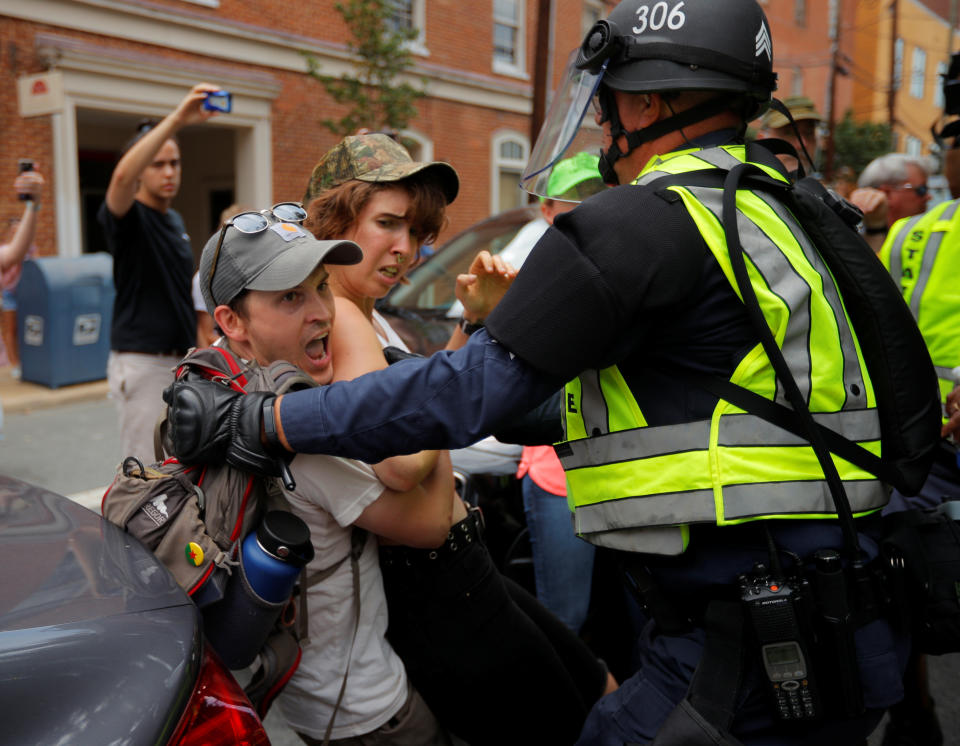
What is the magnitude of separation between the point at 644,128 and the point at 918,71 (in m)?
42.2

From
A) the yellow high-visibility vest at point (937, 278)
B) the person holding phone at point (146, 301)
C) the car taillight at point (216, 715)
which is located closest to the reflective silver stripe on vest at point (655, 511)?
the car taillight at point (216, 715)

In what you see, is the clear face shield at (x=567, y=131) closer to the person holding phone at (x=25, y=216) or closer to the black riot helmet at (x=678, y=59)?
the black riot helmet at (x=678, y=59)

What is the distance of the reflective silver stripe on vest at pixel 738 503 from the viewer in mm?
1461

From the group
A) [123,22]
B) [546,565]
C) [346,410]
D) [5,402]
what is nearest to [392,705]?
[346,410]

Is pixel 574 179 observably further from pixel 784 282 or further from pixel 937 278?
pixel 937 278

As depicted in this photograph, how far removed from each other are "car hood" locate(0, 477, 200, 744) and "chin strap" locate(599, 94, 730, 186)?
1.20 meters

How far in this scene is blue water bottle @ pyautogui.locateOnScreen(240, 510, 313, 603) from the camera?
148cm

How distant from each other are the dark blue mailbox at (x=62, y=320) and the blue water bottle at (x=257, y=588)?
949 cm

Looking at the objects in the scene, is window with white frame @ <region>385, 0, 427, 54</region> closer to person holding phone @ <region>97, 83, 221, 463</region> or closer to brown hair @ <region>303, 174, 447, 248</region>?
person holding phone @ <region>97, 83, 221, 463</region>

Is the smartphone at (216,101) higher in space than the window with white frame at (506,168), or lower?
lower

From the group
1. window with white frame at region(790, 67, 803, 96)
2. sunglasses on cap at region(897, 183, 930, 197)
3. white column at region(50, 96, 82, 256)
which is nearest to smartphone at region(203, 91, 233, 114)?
sunglasses on cap at region(897, 183, 930, 197)

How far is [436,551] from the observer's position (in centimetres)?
190

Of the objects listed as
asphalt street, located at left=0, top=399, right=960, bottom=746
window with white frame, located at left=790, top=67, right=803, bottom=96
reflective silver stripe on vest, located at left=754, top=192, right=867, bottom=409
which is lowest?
asphalt street, located at left=0, top=399, right=960, bottom=746

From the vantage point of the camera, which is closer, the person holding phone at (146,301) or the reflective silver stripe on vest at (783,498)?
Result: the reflective silver stripe on vest at (783,498)
